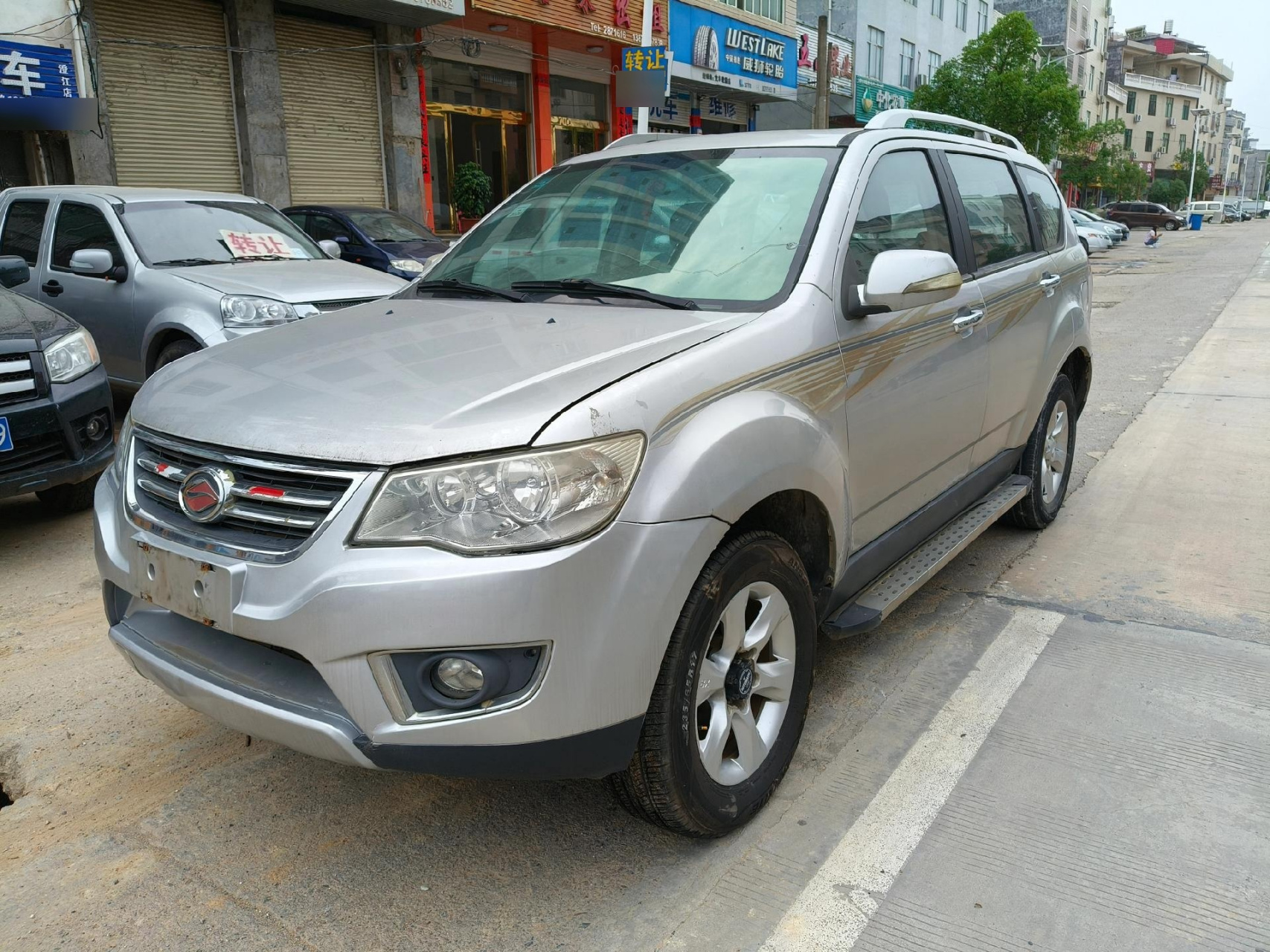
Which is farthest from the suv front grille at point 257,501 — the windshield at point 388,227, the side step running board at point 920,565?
the windshield at point 388,227

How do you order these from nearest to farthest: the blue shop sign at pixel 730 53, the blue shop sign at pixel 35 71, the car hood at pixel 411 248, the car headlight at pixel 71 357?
the car headlight at pixel 71 357, the blue shop sign at pixel 35 71, the car hood at pixel 411 248, the blue shop sign at pixel 730 53

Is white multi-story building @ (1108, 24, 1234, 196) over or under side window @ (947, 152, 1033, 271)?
over

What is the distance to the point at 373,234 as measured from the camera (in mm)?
12680

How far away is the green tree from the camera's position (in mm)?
31531

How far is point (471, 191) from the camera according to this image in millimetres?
18016

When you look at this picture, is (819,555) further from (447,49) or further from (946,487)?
(447,49)

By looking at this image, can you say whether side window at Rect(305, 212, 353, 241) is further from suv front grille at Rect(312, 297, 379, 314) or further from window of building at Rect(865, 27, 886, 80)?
window of building at Rect(865, 27, 886, 80)

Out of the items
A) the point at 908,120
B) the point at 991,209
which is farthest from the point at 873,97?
the point at 908,120

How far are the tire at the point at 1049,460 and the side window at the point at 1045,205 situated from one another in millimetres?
669

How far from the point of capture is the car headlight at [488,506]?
2059 millimetres

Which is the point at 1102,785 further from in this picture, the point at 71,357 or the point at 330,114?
the point at 330,114

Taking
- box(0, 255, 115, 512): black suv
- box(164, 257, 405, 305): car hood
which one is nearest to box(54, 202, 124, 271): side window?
box(164, 257, 405, 305): car hood

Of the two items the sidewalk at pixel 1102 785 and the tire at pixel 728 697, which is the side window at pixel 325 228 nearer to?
the sidewalk at pixel 1102 785

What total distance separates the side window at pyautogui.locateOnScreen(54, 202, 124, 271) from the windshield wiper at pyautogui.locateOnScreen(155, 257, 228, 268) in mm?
410
